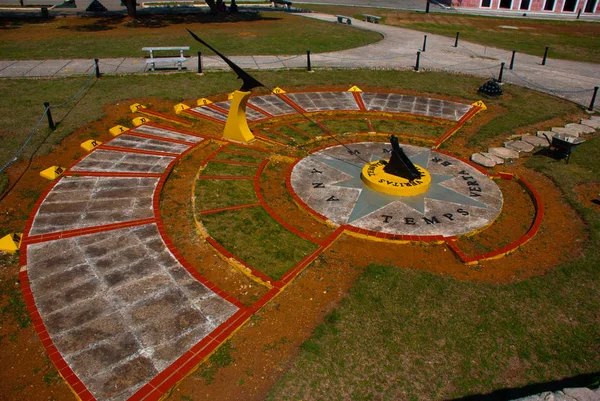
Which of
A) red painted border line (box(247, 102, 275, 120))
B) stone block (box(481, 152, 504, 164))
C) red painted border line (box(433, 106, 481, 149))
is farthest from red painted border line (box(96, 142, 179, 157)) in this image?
stone block (box(481, 152, 504, 164))

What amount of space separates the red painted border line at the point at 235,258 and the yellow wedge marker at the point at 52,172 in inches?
217

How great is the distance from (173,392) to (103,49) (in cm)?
2563

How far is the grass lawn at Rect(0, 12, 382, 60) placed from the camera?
2633 cm

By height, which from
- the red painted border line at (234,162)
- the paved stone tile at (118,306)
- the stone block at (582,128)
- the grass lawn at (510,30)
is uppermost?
the grass lawn at (510,30)

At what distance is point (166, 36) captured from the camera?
100ft

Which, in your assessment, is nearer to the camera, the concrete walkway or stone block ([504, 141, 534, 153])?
stone block ([504, 141, 534, 153])

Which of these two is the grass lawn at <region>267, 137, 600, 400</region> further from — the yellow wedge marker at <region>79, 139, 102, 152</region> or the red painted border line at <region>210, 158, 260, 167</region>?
the yellow wedge marker at <region>79, 139, 102, 152</region>

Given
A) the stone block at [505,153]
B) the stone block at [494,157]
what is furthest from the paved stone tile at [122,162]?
the stone block at [505,153]

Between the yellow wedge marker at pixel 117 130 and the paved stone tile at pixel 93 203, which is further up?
the yellow wedge marker at pixel 117 130

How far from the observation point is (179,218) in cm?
1056

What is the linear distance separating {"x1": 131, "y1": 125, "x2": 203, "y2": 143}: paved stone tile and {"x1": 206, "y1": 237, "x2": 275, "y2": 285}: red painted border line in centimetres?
583

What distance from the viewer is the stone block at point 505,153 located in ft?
45.8

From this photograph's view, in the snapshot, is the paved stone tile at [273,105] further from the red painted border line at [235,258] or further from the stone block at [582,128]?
the stone block at [582,128]

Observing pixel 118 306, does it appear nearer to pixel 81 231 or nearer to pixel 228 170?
pixel 81 231
